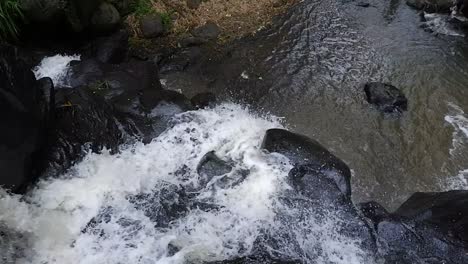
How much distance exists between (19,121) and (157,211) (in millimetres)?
2518

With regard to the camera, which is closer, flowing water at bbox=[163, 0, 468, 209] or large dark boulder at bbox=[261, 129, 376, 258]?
large dark boulder at bbox=[261, 129, 376, 258]

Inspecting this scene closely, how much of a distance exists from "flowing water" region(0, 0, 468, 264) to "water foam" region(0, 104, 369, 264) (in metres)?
0.02

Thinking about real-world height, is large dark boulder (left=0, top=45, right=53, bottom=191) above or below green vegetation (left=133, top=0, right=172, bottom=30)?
above

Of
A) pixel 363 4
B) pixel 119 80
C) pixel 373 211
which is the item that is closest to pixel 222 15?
pixel 119 80

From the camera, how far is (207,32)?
36.3 ft

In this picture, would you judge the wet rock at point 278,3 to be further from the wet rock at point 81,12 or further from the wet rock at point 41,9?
the wet rock at point 41,9

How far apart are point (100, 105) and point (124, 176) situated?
1.68m

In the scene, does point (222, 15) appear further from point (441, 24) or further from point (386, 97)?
point (441, 24)

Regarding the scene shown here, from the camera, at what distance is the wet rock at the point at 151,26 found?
10820 mm

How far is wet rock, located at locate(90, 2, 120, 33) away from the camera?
10.2 meters

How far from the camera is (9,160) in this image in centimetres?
629

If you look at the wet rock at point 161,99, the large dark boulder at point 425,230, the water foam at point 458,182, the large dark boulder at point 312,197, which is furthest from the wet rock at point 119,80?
the water foam at point 458,182

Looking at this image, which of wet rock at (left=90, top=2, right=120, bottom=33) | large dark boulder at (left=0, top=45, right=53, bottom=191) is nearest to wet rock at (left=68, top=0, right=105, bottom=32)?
wet rock at (left=90, top=2, right=120, bottom=33)

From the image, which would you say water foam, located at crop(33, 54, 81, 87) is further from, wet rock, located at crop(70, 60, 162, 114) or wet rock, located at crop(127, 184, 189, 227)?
wet rock, located at crop(127, 184, 189, 227)
